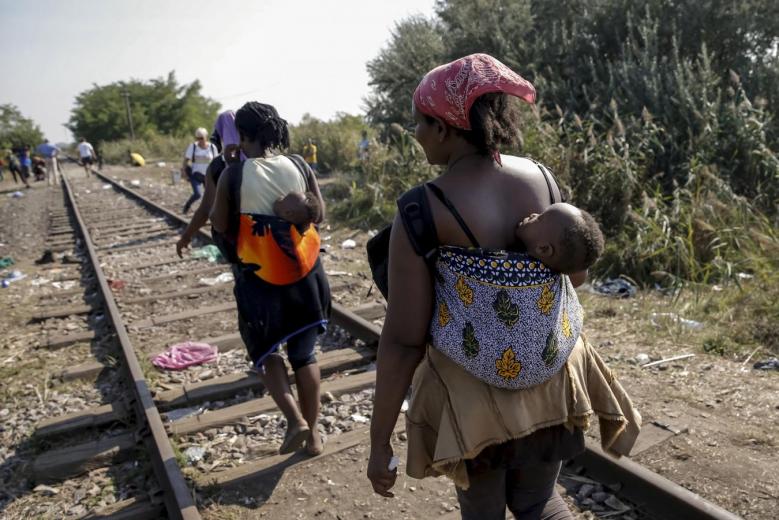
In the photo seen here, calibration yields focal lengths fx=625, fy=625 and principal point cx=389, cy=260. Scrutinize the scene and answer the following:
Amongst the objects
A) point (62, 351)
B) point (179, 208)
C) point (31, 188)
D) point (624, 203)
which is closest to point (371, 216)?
point (624, 203)

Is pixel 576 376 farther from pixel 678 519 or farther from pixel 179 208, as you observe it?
pixel 179 208

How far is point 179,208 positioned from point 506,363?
14225 mm

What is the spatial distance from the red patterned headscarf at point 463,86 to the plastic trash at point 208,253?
24.3ft

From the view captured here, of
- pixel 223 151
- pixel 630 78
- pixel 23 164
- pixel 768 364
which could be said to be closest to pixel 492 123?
pixel 223 151

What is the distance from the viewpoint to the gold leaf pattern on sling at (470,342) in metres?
1.63

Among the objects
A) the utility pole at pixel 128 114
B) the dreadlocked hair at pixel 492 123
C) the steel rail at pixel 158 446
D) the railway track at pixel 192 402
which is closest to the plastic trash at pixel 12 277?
the railway track at pixel 192 402

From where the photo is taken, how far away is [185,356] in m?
5.10

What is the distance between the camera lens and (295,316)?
3297 mm

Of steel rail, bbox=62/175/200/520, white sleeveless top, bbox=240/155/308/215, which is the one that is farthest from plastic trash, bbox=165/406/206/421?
white sleeveless top, bbox=240/155/308/215

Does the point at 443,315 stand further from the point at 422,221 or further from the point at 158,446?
the point at 158,446

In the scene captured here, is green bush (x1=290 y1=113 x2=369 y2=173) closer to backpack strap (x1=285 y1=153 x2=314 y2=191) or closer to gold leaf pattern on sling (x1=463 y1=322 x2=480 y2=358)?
backpack strap (x1=285 y1=153 x2=314 y2=191)

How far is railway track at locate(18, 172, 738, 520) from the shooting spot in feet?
9.77

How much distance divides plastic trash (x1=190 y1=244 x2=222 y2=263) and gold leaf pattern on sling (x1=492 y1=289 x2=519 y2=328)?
295 inches

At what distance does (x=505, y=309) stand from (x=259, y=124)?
1.97 meters
